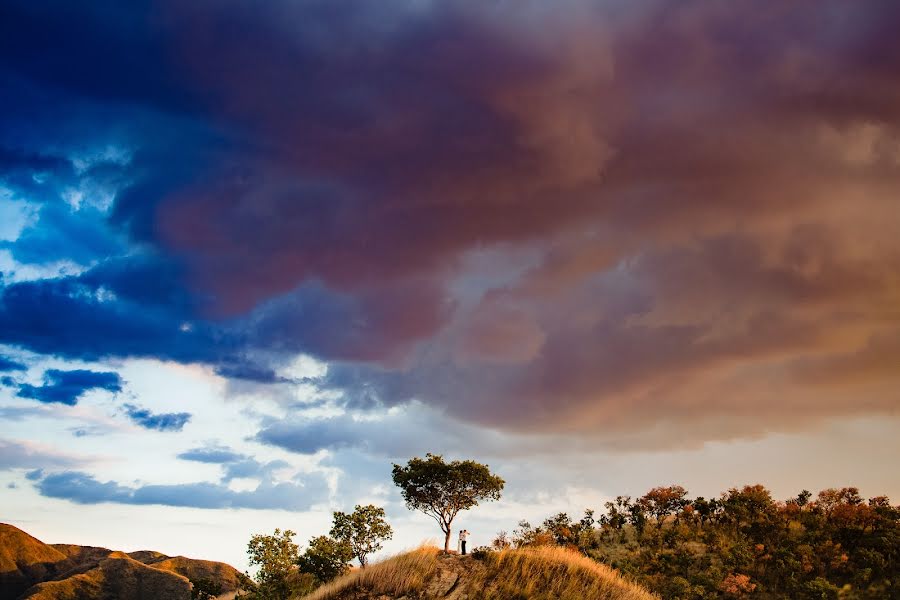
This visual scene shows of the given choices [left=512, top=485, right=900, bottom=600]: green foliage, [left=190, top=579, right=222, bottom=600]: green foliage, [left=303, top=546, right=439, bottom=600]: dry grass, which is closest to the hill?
[left=303, top=546, right=439, bottom=600]: dry grass

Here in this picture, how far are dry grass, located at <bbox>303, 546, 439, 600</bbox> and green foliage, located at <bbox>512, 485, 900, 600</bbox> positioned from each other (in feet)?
64.4

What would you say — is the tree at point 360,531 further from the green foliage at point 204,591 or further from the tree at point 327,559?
the green foliage at point 204,591

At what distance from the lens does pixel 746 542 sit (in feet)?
172

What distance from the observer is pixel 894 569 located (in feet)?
143

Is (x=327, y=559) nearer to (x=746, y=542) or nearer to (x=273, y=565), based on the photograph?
(x=273, y=565)

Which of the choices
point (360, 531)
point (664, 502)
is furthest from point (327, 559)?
point (664, 502)

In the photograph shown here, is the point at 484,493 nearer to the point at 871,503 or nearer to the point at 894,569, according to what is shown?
the point at 894,569

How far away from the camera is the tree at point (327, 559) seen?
1972 inches

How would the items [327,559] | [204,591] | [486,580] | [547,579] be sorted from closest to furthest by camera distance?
[547,579]
[486,580]
[327,559]
[204,591]

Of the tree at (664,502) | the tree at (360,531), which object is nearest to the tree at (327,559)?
the tree at (360,531)

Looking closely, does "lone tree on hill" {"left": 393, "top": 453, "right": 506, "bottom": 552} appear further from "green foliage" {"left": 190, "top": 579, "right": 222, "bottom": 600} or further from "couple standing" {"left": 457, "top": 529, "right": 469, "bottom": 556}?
"green foliage" {"left": 190, "top": 579, "right": 222, "bottom": 600}

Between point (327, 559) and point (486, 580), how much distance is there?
2117 centimetres

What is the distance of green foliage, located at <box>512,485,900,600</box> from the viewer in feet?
144

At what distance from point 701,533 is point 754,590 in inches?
472
